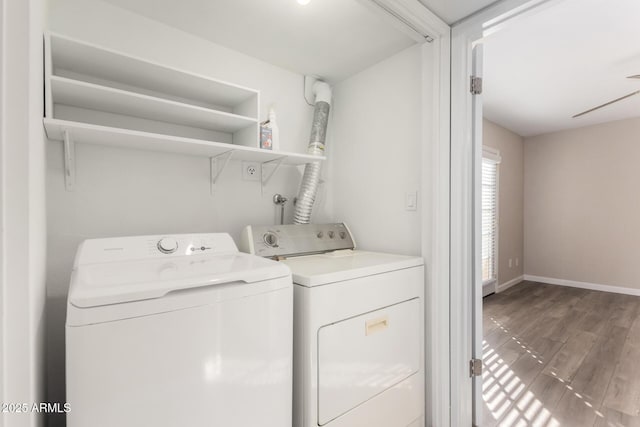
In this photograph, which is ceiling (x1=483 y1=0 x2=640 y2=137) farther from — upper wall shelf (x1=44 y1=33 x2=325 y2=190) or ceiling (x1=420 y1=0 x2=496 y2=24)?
upper wall shelf (x1=44 y1=33 x2=325 y2=190)

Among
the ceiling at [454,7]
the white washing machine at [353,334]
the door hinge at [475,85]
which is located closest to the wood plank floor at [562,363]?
the white washing machine at [353,334]

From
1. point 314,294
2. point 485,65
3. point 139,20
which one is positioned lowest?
point 314,294

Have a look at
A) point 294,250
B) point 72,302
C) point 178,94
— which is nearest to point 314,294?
point 294,250

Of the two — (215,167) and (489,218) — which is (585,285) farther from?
(215,167)

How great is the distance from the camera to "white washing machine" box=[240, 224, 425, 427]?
3.98 ft

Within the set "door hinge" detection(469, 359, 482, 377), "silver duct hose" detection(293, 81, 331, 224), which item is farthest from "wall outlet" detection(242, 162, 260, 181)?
"door hinge" detection(469, 359, 482, 377)

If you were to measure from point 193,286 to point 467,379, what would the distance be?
1.53 meters

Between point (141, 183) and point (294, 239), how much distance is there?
869 millimetres

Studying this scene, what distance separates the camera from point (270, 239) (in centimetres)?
173

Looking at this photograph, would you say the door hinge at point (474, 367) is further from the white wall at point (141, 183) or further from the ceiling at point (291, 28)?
the ceiling at point (291, 28)

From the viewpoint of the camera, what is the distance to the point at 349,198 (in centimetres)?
223

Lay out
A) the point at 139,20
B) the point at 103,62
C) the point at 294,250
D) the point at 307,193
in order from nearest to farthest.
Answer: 1. the point at 103,62
2. the point at 139,20
3. the point at 294,250
4. the point at 307,193

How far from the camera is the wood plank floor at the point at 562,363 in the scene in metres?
1.83

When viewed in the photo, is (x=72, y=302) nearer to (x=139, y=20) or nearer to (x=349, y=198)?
(x=139, y=20)
